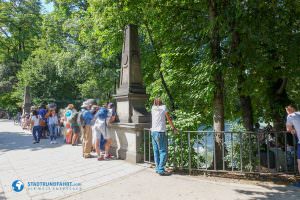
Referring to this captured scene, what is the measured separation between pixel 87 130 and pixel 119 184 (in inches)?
151

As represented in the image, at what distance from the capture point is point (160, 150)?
23.6 feet

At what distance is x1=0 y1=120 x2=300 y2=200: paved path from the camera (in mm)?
5648

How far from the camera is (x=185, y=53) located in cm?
885

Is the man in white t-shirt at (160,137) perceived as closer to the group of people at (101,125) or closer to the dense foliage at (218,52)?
the group of people at (101,125)

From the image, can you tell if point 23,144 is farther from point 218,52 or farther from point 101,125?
point 218,52

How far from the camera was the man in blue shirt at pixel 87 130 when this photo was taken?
955cm

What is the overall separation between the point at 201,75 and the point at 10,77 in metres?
42.1

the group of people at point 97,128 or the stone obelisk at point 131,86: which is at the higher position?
the stone obelisk at point 131,86

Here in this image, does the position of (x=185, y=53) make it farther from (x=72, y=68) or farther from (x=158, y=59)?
(x=72, y=68)

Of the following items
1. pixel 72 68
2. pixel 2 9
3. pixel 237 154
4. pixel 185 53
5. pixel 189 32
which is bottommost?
pixel 237 154

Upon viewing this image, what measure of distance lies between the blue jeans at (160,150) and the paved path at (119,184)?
28 cm

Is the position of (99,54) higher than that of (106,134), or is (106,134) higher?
(99,54)

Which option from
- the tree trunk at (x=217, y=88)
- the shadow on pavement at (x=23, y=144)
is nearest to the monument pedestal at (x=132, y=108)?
the tree trunk at (x=217, y=88)

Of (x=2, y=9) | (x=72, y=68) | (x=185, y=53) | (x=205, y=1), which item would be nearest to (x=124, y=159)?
(x=185, y=53)
